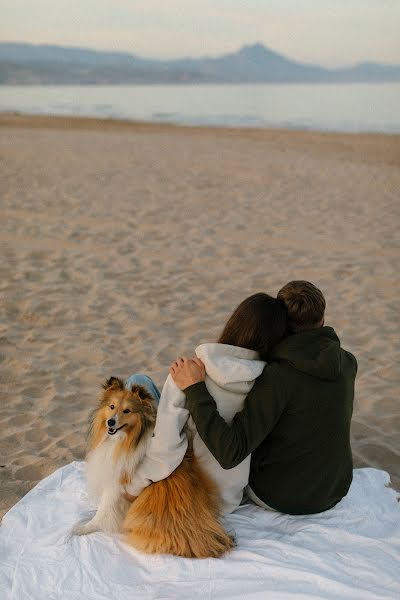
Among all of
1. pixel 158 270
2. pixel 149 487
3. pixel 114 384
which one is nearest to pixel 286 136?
pixel 158 270

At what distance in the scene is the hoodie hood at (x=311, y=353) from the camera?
2.50m

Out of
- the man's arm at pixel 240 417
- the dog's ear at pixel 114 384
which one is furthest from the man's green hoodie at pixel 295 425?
the dog's ear at pixel 114 384

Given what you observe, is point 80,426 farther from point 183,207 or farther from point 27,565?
point 183,207

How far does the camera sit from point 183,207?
11008 mm

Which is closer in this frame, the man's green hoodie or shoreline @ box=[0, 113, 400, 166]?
the man's green hoodie

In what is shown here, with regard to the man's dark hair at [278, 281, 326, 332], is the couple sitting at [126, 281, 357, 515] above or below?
below

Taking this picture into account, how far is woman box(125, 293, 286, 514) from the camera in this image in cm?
249

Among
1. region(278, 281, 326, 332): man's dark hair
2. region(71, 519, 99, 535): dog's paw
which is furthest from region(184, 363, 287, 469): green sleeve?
region(71, 519, 99, 535): dog's paw

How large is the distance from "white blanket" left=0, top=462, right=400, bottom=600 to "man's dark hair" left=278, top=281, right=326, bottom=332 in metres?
0.87

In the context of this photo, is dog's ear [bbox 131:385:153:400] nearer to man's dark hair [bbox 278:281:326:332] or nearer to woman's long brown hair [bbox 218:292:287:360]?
woman's long brown hair [bbox 218:292:287:360]

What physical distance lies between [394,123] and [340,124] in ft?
9.31

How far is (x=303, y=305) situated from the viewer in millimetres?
2562

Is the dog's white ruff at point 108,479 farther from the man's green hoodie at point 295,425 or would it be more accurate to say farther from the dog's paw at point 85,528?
the man's green hoodie at point 295,425

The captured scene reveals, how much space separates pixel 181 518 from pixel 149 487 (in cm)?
18
